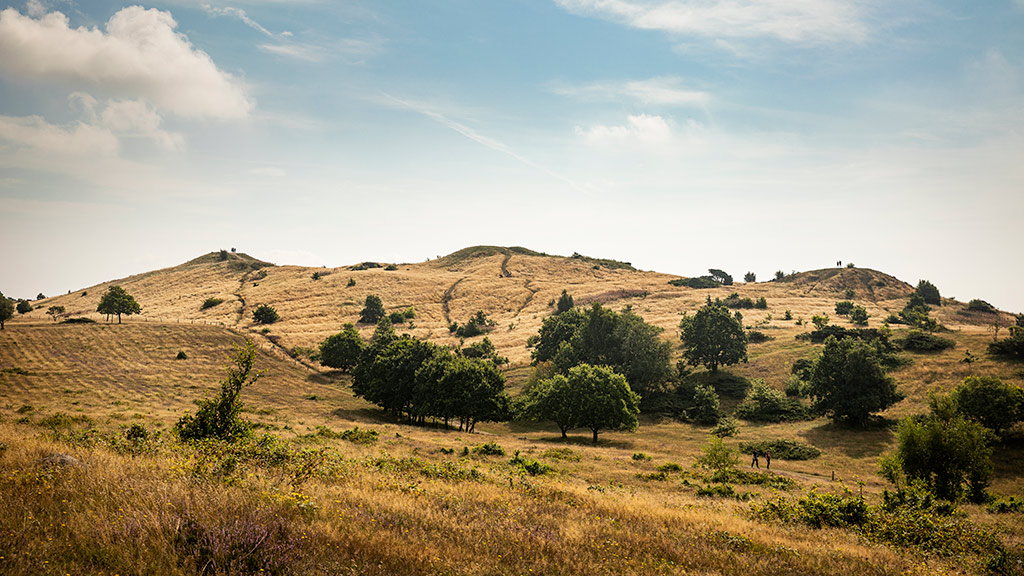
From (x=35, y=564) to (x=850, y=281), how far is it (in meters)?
217

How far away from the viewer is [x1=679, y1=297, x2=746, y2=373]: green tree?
3263 inches

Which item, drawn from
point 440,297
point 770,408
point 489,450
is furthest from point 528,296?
point 489,450

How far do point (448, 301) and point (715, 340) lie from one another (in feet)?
326

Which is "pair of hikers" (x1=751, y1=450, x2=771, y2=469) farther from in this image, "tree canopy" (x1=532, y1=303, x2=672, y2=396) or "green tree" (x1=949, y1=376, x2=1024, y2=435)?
"tree canopy" (x1=532, y1=303, x2=672, y2=396)

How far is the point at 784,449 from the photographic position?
5016 centimetres

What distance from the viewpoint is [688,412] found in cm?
6850

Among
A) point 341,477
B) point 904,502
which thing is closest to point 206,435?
point 341,477

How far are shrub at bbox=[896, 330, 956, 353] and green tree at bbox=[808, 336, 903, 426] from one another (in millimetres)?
21876

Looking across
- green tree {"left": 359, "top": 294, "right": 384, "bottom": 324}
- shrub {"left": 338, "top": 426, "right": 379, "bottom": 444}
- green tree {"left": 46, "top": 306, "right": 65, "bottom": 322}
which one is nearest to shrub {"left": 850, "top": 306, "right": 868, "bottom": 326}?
shrub {"left": 338, "top": 426, "right": 379, "bottom": 444}

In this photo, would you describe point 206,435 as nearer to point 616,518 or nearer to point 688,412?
point 616,518

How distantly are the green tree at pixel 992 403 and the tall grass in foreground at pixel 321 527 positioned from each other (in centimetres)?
4962

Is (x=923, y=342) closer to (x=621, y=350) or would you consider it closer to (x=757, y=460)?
(x=621, y=350)

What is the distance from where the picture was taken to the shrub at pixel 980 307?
136875 mm

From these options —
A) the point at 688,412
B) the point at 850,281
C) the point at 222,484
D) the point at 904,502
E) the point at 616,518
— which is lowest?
the point at 688,412
